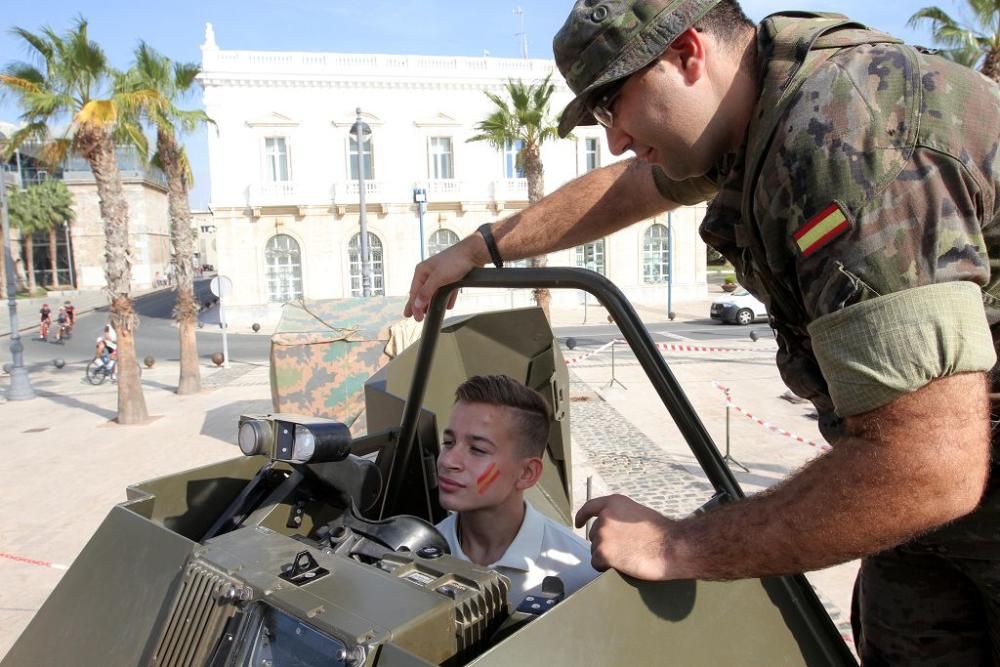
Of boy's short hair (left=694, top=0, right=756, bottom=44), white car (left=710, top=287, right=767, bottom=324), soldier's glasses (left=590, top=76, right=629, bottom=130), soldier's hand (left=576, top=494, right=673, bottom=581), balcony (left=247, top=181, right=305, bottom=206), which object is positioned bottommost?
white car (left=710, top=287, right=767, bottom=324)

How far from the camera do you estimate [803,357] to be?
1460 millimetres

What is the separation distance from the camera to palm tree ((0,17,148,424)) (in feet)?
33.2

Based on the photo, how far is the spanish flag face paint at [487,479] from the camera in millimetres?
2211

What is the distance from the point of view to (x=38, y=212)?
4988cm

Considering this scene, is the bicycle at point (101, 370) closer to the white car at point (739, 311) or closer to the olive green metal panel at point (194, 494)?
the olive green metal panel at point (194, 494)

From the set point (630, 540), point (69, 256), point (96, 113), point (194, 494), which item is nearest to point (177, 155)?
point (96, 113)

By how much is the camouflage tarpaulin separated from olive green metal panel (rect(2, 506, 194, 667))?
20.6 ft

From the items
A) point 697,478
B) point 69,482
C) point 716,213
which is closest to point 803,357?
point 716,213

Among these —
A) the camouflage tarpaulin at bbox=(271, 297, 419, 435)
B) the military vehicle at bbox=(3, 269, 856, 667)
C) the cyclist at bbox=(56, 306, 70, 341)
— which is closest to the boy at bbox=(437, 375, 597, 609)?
the military vehicle at bbox=(3, 269, 856, 667)

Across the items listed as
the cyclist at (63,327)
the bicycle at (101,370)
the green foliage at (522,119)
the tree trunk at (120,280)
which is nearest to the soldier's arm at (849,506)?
the tree trunk at (120,280)

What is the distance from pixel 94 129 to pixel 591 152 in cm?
2346

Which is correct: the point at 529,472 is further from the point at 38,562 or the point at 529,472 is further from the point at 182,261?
the point at 182,261

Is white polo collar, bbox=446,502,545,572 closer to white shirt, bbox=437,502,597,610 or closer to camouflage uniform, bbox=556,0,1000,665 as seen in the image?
white shirt, bbox=437,502,597,610

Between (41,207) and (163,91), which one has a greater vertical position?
(41,207)
